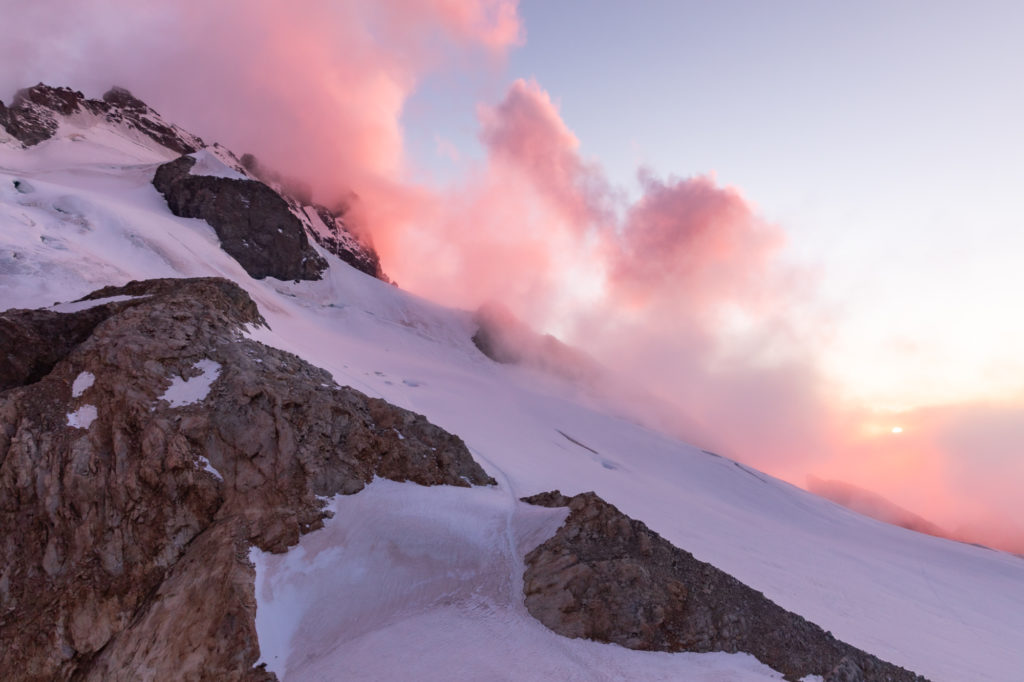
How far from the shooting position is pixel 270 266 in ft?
210

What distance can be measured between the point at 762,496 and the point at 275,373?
1472 inches

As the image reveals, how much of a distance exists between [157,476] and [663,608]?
1206 cm

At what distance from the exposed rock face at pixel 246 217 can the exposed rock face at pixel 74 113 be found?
958 inches

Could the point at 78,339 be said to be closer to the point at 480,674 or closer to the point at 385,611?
the point at 385,611

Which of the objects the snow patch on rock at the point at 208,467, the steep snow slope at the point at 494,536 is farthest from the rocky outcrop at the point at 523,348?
the snow patch on rock at the point at 208,467

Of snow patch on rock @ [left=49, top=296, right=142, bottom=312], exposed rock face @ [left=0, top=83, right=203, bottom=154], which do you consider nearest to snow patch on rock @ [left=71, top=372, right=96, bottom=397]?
snow patch on rock @ [left=49, top=296, right=142, bottom=312]

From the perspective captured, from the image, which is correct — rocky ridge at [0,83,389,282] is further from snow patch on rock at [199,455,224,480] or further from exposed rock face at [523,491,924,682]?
exposed rock face at [523,491,924,682]

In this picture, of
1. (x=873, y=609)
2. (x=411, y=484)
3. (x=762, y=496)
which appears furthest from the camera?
(x=762, y=496)

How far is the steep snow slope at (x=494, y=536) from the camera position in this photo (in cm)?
1070

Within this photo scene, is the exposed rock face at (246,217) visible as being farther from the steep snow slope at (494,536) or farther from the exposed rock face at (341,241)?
the exposed rock face at (341,241)

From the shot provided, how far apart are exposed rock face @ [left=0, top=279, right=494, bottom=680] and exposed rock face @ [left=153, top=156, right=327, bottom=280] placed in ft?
165

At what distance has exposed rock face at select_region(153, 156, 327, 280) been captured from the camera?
61.6 metres

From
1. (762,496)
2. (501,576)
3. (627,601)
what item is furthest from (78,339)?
(762,496)

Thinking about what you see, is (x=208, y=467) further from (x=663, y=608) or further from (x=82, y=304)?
(x=663, y=608)
